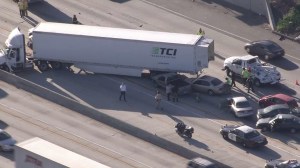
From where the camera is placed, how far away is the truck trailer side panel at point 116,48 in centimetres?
8331

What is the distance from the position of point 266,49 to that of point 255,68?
190 inches

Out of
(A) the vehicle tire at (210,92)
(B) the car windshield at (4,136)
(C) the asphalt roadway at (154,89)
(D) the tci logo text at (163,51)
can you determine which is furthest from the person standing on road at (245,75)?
(B) the car windshield at (4,136)

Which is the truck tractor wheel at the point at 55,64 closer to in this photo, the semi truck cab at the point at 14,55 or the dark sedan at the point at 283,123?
the semi truck cab at the point at 14,55

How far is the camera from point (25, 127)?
76750 millimetres

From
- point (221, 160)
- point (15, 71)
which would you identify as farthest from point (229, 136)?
point (15, 71)

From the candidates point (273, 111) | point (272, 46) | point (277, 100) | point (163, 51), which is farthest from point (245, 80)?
point (163, 51)

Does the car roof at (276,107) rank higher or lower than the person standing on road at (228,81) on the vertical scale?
higher

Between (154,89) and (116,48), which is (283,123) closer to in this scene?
(154,89)

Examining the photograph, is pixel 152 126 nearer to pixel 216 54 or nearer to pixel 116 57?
pixel 116 57

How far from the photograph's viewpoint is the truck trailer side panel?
83312 millimetres

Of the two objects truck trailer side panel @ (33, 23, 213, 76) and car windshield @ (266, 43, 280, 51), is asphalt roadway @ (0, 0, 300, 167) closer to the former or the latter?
car windshield @ (266, 43, 280, 51)

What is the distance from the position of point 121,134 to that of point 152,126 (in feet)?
8.92

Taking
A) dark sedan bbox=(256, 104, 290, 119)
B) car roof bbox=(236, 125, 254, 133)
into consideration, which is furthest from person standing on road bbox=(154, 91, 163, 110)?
car roof bbox=(236, 125, 254, 133)

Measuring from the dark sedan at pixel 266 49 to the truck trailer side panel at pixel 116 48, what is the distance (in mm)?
7927
